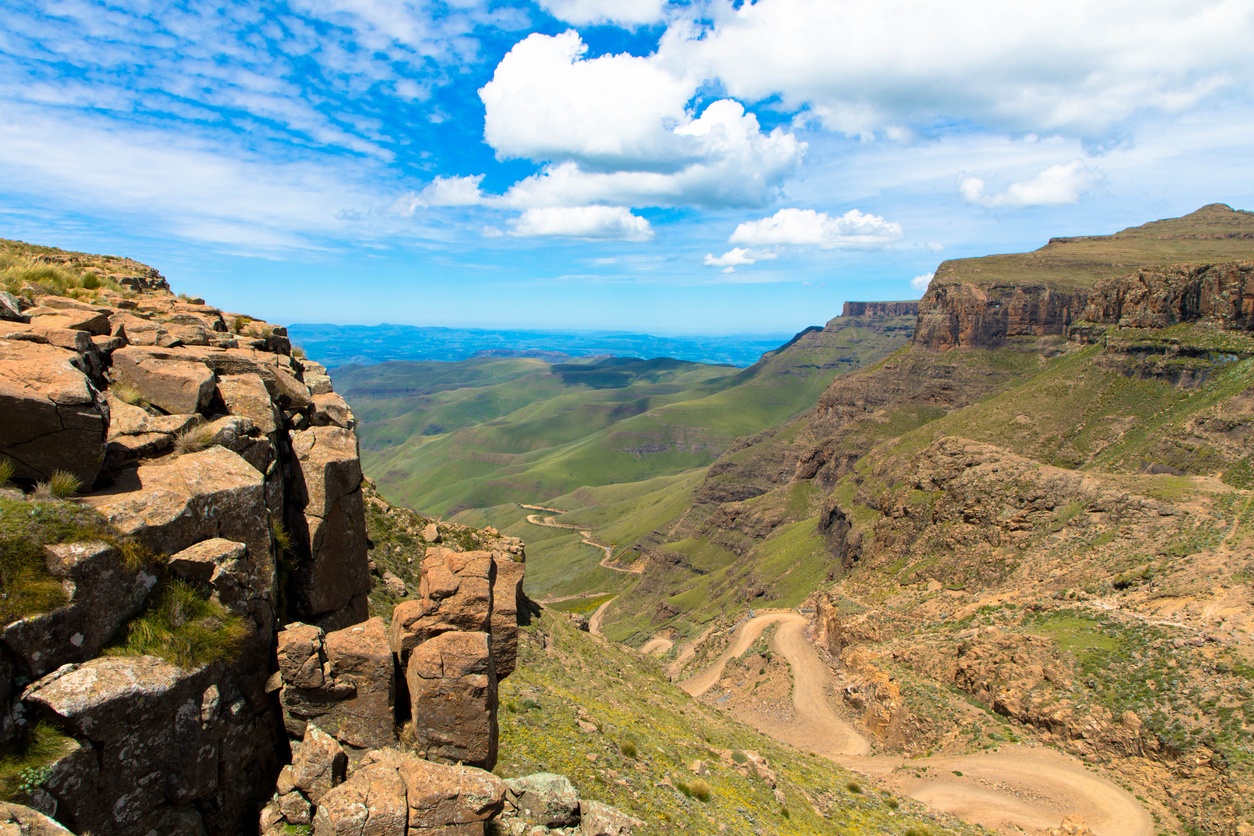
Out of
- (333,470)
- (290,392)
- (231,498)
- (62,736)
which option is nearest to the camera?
(62,736)

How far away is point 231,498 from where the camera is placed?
1366 cm

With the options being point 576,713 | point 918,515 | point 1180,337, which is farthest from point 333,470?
point 1180,337

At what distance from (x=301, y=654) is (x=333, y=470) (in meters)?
5.90

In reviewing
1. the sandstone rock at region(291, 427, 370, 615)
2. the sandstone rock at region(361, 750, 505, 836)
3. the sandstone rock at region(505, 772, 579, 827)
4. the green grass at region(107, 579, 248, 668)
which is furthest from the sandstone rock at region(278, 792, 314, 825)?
the sandstone rock at region(291, 427, 370, 615)

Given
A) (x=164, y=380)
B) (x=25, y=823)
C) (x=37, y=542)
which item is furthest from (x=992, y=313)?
(x=25, y=823)

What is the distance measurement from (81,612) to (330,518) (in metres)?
7.05

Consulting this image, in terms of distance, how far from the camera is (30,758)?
9.48m

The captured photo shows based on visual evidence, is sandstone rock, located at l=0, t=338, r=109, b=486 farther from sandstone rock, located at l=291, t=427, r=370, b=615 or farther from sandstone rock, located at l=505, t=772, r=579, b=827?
sandstone rock, located at l=505, t=772, r=579, b=827

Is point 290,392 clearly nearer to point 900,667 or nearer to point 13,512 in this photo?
point 13,512

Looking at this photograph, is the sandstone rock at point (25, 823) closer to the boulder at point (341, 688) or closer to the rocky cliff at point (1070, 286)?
the boulder at point (341, 688)

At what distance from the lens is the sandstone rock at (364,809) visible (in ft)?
39.0

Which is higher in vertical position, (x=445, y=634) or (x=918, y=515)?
(x=445, y=634)

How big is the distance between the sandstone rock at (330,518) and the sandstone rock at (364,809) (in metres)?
5.78

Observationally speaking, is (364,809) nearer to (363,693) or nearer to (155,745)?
(363,693)
